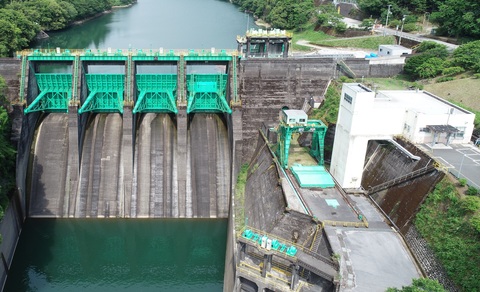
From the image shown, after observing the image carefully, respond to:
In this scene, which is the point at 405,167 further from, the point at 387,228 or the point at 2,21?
the point at 2,21

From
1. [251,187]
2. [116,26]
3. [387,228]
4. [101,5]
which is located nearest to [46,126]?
[251,187]

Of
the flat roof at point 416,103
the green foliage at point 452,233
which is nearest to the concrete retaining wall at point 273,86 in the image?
the flat roof at point 416,103

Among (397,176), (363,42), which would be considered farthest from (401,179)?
(363,42)

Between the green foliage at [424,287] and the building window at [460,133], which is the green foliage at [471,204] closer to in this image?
the green foliage at [424,287]

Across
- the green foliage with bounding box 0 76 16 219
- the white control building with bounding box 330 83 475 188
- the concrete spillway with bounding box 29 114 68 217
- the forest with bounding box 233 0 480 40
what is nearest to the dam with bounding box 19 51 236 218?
the concrete spillway with bounding box 29 114 68 217

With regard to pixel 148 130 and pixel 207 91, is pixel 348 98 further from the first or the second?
pixel 148 130
